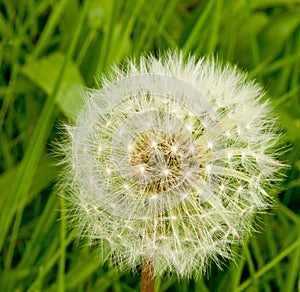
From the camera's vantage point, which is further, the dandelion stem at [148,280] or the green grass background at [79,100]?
the green grass background at [79,100]

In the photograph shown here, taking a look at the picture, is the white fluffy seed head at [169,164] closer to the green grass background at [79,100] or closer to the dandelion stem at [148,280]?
the dandelion stem at [148,280]

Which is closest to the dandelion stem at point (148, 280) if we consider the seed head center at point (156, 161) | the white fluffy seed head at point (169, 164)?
the white fluffy seed head at point (169, 164)

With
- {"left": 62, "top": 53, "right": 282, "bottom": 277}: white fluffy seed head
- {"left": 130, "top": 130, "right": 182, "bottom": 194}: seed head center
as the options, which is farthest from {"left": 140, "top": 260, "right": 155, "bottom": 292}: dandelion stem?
{"left": 130, "top": 130, "right": 182, "bottom": 194}: seed head center

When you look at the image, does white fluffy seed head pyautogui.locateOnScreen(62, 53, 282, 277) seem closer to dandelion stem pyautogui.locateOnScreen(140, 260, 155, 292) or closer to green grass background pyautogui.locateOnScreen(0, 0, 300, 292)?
dandelion stem pyautogui.locateOnScreen(140, 260, 155, 292)

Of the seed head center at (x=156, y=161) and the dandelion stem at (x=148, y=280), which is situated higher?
the seed head center at (x=156, y=161)

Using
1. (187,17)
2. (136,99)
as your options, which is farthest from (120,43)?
(136,99)

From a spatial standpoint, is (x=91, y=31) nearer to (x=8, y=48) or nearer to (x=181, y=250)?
(x=8, y=48)

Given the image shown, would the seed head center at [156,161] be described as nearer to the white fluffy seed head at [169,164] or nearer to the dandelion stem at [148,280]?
the white fluffy seed head at [169,164]
